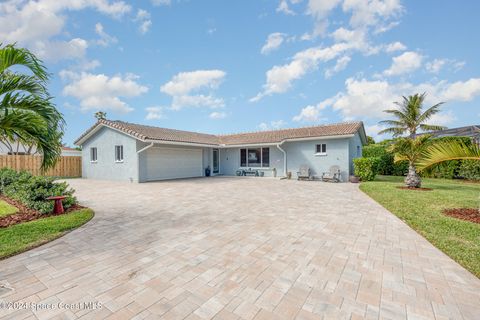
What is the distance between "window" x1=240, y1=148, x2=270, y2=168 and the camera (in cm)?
1844

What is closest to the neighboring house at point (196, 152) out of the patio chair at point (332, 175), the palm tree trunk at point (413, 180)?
the patio chair at point (332, 175)

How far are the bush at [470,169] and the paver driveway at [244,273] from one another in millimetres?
15304

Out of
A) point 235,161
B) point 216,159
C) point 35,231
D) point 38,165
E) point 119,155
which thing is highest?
point 119,155

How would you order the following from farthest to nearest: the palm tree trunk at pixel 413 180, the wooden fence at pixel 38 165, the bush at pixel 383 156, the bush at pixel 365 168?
1. the bush at pixel 383 156
2. the wooden fence at pixel 38 165
3. the bush at pixel 365 168
4. the palm tree trunk at pixel 413 180

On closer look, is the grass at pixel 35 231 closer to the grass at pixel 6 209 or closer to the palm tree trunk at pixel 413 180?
the grass at pixel 6 209

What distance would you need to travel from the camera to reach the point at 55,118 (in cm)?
518

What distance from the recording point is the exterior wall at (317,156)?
48.9 ft

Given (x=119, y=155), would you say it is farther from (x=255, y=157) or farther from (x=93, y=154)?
(x=255, y=157)

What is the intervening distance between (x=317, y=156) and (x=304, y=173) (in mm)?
1621

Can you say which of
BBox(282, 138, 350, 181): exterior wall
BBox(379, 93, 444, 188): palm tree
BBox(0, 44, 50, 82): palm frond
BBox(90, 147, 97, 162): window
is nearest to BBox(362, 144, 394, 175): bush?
BBox(379, 93, 444, 188): palm tree

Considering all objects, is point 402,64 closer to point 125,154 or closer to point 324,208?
point 324,208

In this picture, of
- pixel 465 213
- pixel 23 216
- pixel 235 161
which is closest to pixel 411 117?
pixel 235 161

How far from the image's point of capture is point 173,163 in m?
16.8

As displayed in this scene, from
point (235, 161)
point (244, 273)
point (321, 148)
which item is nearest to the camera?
point (244, 273)
